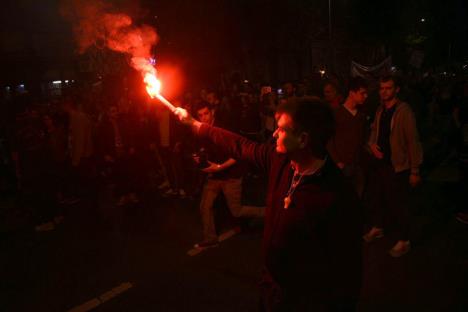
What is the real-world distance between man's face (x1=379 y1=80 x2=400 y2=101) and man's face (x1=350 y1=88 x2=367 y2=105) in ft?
0.65

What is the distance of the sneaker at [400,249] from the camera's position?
5.26 m

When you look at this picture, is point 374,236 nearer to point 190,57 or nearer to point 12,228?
point 12,228

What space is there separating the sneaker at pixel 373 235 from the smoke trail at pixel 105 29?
142 inches

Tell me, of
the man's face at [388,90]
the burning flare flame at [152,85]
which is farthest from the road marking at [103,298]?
the man's face at [388,90]

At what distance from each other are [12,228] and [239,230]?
12.4 ft

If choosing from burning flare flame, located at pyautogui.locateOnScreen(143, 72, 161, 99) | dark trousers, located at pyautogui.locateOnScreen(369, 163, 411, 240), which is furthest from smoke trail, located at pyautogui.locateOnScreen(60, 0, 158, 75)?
dark trousers, located at pyautogui.locateOnScreen(369, 163, 411, 240)

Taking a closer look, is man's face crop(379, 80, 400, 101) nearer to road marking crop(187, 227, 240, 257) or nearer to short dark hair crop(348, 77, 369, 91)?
short dark hair crop(348, 77, 369, 91)

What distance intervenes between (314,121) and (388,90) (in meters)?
3.29

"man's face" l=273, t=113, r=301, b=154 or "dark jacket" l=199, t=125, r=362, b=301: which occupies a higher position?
"man's face" l=273, t=113, r=301, b=154

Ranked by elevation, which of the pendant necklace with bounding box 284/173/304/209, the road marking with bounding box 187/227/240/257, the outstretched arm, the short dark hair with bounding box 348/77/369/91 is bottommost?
the road marking with bounding box 187/227/240/257

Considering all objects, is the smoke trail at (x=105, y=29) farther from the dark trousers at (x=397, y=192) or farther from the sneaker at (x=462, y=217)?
the sneaker at (x=462, y=217)

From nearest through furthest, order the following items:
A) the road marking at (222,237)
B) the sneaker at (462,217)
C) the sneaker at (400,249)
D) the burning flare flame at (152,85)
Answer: the burning flare flame at (152,85) → the sneaker at (400,249) → the road marking at (222,237) → the sneaker at (462,217)

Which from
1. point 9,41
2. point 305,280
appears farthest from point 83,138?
point 9,41

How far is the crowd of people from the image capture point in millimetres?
2166
